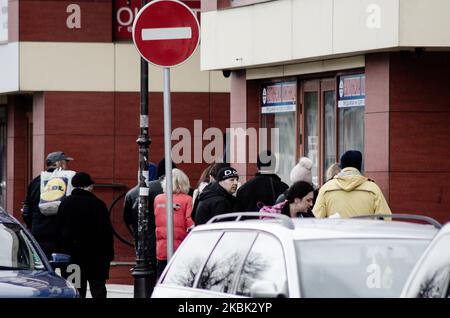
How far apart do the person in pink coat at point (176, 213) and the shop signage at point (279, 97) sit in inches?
179

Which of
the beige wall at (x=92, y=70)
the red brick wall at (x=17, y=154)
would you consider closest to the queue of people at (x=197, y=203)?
the beige wall at (x=92, y=70)

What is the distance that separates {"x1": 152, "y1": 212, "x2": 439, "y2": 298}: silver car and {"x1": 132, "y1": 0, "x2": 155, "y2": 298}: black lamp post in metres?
6.31

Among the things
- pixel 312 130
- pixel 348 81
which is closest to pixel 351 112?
pixel 348 81

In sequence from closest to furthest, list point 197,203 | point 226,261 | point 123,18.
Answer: point 226,261
point 197,203
point 123,18

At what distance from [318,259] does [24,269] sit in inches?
187

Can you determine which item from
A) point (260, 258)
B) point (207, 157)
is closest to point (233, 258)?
point (260, 258)

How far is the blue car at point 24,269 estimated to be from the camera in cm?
1115

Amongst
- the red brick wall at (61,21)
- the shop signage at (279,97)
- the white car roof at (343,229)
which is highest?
the red brick wall at (61,21)

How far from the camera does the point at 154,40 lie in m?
12.4

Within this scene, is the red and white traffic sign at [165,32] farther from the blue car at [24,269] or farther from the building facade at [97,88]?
the building facade at [97,88]

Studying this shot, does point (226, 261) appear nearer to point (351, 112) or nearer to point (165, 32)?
point (165, 32)

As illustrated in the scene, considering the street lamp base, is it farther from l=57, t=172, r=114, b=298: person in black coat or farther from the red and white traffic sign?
the red and white traffic sign

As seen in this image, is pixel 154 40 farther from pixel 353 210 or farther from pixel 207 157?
pixel 207 157

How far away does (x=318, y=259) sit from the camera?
26.4 feet
